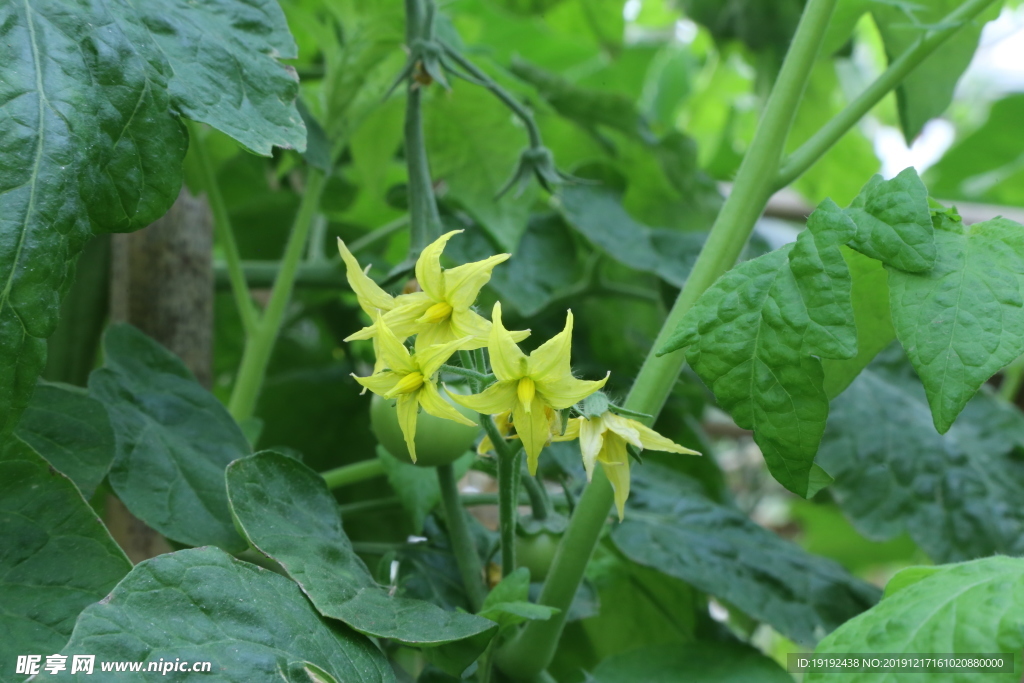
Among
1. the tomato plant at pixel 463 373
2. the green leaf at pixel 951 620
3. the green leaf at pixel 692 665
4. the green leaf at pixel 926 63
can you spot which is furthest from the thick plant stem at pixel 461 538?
the green leaf at pixel 926 63

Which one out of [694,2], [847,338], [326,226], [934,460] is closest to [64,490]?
[847,338]

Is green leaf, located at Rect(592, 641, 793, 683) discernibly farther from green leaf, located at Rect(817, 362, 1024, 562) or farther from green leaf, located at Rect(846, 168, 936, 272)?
green leaf, located at Rect(846, 168, 936, 272)

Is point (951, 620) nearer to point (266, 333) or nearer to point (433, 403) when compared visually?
point (433, 403)

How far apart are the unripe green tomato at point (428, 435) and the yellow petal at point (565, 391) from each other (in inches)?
4.5

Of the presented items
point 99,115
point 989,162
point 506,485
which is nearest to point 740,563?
point 506,485

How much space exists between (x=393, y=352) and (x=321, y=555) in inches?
6.0

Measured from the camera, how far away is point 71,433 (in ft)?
1.71

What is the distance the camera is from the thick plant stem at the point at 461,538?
0.55m

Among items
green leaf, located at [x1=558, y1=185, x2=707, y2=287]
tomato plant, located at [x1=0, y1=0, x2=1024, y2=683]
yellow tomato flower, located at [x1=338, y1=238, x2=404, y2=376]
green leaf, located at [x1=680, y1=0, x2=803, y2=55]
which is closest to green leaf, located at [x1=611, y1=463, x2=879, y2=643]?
tomato plant, located at [x1=0, y1=0, x2=1024, y2=683]

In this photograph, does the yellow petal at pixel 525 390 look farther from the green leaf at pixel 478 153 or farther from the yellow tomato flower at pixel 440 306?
the green leaf at pixel 478 153

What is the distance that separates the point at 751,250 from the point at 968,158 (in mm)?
632

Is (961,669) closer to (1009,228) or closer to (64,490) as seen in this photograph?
(1009,228)

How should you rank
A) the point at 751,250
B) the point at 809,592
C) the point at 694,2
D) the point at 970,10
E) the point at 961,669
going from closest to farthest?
1. the point at 961,669
2. the point at 970,10
3. the point at 809,592
4. the point at 751,250
5. the point at 694,2

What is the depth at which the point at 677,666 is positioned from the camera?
61 cm
